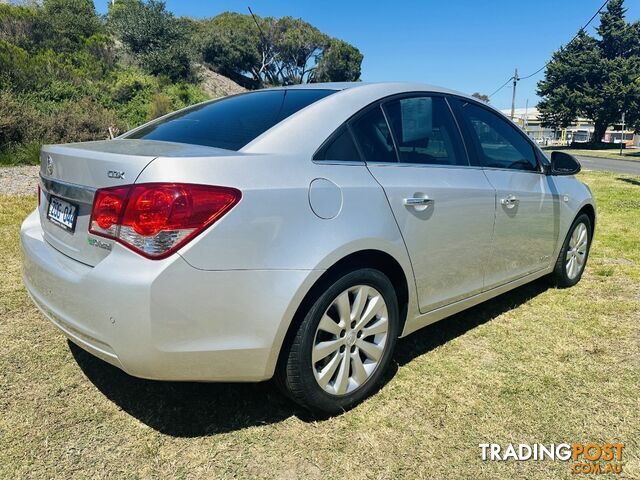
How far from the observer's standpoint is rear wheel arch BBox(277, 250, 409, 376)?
6.79 ft

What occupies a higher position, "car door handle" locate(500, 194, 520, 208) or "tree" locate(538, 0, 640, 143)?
"tree" locate(538, 0, 640, 143)

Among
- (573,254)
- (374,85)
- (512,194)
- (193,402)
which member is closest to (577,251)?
(573,254)

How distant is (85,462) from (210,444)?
1.63 ft

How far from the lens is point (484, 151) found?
3.13 m

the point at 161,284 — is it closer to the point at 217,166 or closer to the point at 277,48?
the point at 217,166

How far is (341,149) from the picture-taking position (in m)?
2.28

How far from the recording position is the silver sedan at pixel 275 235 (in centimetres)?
178

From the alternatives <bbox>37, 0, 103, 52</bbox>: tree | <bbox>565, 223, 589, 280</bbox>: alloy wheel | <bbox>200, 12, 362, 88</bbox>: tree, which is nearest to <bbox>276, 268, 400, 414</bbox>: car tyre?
<bbox>565, 223, 589, 280</bbox>: alloy wheel

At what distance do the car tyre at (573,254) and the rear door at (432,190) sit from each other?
137cm

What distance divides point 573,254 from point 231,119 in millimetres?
3182

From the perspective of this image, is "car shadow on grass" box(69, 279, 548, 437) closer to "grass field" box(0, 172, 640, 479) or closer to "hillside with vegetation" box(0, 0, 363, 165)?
"grass field" box(0, 172, 640, 479)

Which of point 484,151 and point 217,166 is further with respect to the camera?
point 484,151

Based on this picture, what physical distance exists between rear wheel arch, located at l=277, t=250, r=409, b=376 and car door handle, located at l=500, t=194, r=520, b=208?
1.02 m

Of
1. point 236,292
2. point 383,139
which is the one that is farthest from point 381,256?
point 236,292
